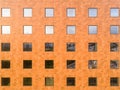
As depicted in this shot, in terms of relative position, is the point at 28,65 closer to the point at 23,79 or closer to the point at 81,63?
the point at 23,79

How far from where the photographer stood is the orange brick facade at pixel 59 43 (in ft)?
125

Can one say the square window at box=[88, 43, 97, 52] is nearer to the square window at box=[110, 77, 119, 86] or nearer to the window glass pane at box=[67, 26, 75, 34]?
the window glass pane at box=[67, 26, 75, 34]

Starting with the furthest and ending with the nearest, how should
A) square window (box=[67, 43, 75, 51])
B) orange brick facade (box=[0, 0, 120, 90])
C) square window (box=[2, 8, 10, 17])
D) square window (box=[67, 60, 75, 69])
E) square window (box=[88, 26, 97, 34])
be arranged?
square window (box=[2, 8, 10, 17]), square window (box=[88, 26, 97, 34]), square window (box=[67, 43, 75, 51]), square window (box=[67, 60, 75, 69]), orange brick facade (box=[0, 0, 120, 90])

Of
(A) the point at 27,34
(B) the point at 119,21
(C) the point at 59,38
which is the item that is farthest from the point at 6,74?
(B) the point at 119,21

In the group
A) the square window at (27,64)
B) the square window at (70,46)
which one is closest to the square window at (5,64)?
the square window at (27,64)

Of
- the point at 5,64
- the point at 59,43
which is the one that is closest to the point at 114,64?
the point at 59,43

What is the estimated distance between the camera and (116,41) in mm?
38344

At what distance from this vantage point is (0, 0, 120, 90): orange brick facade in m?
38.0

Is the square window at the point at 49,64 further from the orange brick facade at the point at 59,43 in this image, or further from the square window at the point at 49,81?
the square window at the point at 49,81

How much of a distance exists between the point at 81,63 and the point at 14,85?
29.8 feet

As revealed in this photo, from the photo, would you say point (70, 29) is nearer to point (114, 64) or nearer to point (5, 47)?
point (114, 64)

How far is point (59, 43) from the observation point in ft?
126

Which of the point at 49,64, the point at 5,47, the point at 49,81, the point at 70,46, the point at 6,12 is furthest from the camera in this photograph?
the point at 6,12

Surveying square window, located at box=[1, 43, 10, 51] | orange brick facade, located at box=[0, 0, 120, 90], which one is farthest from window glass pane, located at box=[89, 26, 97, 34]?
square window, located at box=[1, 43, 10, 51]
